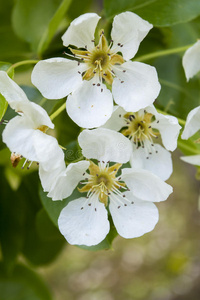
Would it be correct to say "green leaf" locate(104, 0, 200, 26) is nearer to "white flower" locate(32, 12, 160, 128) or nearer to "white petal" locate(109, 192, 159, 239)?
"white flower" locate(32, 12, 160, 128)

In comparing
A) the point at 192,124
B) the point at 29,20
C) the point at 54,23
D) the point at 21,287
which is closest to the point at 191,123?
the point at 192,124

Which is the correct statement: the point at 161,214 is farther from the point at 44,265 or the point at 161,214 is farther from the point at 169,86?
the point at 169,86

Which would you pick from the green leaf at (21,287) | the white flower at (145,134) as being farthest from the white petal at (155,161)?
the green leaf at (21,287)

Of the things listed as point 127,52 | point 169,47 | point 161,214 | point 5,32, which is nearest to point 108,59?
point 127,52

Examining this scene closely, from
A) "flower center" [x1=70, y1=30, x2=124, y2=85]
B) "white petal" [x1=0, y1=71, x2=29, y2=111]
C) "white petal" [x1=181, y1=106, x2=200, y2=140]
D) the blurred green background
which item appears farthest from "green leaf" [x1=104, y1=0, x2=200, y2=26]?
"white petal" [x1=0, y1=71, x2=29, y2=111]

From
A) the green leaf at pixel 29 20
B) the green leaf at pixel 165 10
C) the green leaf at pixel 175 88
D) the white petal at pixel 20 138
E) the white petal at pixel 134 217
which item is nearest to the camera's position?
the white petal at pixel 20 138

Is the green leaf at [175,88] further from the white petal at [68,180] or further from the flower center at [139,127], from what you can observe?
the white petal at [68,180]
